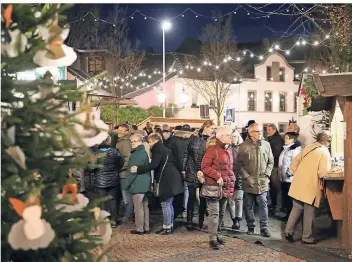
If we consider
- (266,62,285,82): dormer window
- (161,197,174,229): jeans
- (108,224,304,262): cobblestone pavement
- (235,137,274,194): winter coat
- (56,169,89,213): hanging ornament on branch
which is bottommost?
(108,224,304,262): cobblestone pavement

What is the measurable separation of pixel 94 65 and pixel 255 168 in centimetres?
3141

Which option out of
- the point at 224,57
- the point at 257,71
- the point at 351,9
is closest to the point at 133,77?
the point at 224,57

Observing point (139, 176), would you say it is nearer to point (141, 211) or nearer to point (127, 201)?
point (141, 211)

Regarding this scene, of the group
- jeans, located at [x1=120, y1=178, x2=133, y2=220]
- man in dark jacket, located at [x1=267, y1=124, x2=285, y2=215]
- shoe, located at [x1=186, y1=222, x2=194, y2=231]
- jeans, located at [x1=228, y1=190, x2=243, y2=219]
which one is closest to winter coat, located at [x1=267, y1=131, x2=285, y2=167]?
man in dark jacket, located at [x1=267, y1=124, x2=285, y2=215]

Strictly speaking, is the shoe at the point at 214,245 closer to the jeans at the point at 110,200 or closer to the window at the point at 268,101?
the jeans at the point at 110,200

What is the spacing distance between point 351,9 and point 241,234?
549cm

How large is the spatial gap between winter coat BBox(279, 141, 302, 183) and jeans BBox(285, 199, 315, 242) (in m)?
1.94

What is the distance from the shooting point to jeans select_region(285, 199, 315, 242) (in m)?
8.80

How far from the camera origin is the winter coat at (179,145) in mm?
10344

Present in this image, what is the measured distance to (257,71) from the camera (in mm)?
53375

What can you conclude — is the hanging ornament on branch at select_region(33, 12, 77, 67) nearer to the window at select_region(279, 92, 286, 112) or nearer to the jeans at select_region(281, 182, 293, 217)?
the jeans at select_region(281, 182, 293, 217)

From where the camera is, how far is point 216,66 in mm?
45625

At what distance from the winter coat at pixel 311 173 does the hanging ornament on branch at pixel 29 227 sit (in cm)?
671

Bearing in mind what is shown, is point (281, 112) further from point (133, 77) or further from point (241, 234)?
point (241, 234)
